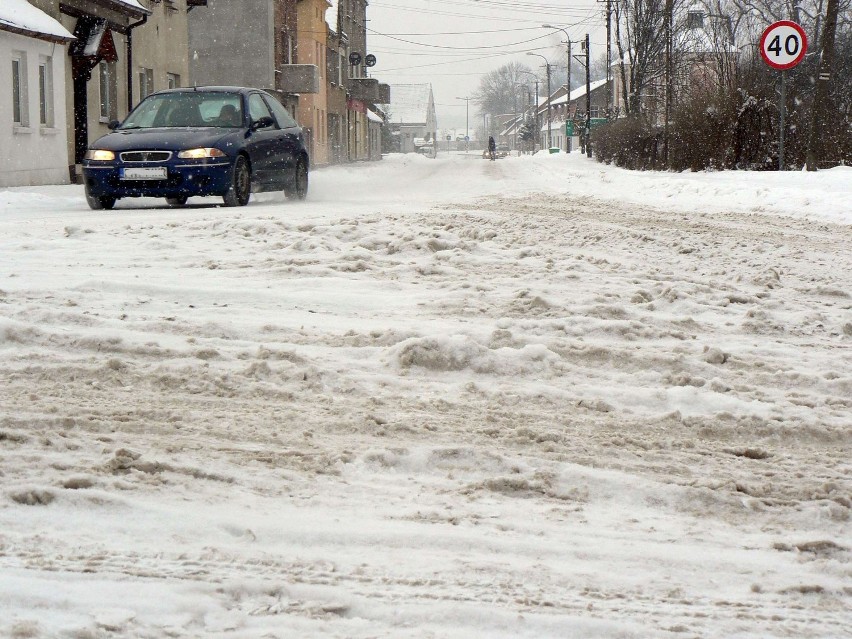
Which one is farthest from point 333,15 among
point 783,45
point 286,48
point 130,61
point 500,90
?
point 500,90

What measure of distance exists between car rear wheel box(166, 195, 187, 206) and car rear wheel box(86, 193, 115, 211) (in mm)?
721

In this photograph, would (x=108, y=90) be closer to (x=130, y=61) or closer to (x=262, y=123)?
(x=130, y=61)

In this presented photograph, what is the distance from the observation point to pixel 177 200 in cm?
1490

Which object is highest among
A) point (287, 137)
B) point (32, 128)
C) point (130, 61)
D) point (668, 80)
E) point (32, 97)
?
point (668, 80)

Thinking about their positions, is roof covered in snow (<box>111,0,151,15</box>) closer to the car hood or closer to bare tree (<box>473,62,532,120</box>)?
the car hood

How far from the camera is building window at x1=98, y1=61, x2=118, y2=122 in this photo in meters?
25.7

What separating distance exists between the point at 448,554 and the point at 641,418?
1457mm

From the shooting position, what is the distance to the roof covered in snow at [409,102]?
125 m

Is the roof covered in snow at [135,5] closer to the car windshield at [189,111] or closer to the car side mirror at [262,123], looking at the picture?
the car windshield at [189,111]

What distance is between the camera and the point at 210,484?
9.94ft

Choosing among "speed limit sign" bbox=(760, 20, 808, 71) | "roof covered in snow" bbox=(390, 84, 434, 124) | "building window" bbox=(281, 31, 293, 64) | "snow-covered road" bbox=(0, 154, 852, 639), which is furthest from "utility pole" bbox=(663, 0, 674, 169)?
"roof covered in snow" bbox=(390, 84, 434, 124)

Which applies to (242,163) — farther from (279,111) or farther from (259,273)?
(259,273)

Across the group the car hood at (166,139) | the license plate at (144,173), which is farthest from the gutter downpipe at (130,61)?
the license plate at (144,173)

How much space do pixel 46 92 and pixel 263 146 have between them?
9.24 metres
